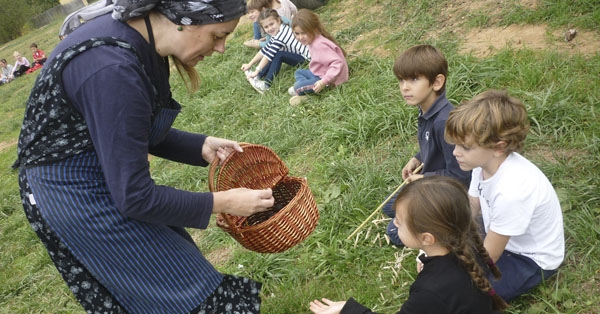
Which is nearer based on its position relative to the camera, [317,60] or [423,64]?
[423,64]

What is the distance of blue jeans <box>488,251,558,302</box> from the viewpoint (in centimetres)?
219

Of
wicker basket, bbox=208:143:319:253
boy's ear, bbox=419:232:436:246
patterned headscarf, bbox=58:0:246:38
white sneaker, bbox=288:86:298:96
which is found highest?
patterned headscarf, bbox=58:0:246:38

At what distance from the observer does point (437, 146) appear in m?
2.73

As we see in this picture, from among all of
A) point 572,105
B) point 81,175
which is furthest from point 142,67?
point 572,105

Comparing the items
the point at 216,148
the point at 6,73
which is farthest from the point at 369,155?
the point at 6,73

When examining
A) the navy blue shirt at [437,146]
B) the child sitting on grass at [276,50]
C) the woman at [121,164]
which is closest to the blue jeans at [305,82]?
the child sitting on grass at [276,50]

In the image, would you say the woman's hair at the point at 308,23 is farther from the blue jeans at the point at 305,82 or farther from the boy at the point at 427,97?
the boy at the point at 427,97

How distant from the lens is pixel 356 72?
5.15 m

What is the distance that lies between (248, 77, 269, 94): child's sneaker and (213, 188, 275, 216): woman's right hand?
409cm

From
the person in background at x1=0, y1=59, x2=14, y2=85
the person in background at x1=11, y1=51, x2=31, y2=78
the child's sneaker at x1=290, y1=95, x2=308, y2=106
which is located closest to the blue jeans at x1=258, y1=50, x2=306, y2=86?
the child's sneaker at x1=290, y1=95, x2=308, y2=106

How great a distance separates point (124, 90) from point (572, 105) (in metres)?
2.92

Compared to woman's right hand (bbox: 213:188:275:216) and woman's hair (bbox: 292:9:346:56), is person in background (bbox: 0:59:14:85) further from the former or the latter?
woman's right hand (bbox: 213:188:275:216)

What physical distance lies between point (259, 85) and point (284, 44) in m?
0.57

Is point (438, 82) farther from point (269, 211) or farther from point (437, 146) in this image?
point (269, 211)
